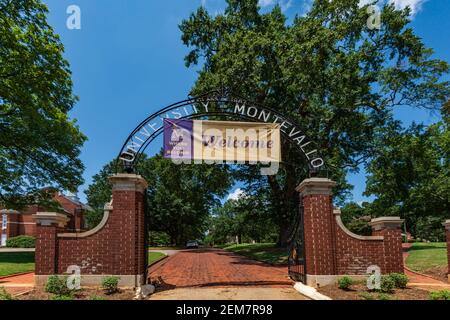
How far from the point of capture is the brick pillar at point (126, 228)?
10992mm

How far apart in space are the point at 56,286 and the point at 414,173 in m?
20.2

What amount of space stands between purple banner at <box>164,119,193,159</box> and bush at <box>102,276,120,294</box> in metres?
3.81

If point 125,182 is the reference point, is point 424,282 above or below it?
below

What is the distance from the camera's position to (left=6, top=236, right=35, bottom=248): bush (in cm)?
5000

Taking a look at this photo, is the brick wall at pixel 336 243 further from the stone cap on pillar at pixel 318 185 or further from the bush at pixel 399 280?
the bush at pixel 399 280

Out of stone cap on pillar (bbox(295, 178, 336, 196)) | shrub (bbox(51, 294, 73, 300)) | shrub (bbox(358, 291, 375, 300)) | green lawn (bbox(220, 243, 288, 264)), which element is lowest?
green lawn (bbox(220, 243, 288, 264))

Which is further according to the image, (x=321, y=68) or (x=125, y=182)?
(x=321, y=68)

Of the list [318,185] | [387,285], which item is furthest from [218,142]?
[387,285]

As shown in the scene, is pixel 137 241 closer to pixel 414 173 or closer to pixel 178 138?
pixel 178 138

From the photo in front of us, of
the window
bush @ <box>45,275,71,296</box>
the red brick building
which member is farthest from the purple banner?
the window

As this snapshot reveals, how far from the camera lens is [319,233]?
11531 mm

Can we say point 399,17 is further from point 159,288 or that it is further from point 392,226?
point 159,288

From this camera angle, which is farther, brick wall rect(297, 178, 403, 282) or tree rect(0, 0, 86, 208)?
tree rect(0, 0, 86, 208)

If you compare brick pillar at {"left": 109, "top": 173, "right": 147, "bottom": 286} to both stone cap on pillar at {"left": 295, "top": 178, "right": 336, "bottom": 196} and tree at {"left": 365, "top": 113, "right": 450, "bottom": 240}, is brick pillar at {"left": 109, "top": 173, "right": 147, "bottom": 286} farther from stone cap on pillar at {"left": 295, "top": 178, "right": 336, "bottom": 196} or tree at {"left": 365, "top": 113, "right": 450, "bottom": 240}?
tree at {"left": 365, "top": 113, "right": 450, "bottom": 240}
